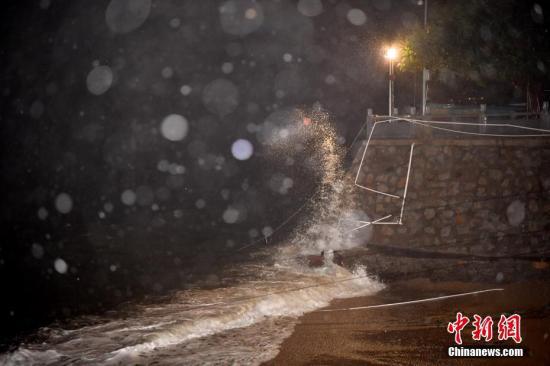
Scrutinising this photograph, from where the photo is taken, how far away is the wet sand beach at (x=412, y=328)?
725cm

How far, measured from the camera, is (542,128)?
11.9 meters

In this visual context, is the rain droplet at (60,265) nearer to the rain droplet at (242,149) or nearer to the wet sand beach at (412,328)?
the wet sand beach at (412,328)

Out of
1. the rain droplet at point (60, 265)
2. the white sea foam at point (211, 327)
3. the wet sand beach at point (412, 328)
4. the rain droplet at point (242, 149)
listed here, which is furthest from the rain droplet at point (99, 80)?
the wet sand beach at point (412, 328)

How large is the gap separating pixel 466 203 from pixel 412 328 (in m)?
5.41

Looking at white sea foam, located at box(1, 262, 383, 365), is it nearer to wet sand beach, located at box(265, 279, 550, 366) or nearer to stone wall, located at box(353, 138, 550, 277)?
wet sand beach, located at box(265, 279, 550, 366)

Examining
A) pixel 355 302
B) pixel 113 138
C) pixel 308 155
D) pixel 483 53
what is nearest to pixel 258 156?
pixel 308 155

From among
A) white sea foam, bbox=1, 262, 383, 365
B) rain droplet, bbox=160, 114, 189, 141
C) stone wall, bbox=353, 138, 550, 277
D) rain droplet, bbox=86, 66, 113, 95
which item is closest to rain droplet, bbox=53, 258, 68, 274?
white sea foam, bbox=1, 262, 383, 365

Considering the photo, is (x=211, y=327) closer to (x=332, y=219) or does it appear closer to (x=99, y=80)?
(x=332, y=219)

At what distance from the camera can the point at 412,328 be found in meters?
8.45

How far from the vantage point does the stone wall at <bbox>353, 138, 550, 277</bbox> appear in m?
12.1

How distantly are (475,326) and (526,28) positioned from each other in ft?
34.3

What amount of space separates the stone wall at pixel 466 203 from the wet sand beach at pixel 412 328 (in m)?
1.50

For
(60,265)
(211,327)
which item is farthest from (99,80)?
(211,327)

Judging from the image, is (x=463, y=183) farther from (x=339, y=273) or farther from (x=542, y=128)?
(x=339, y=273)
